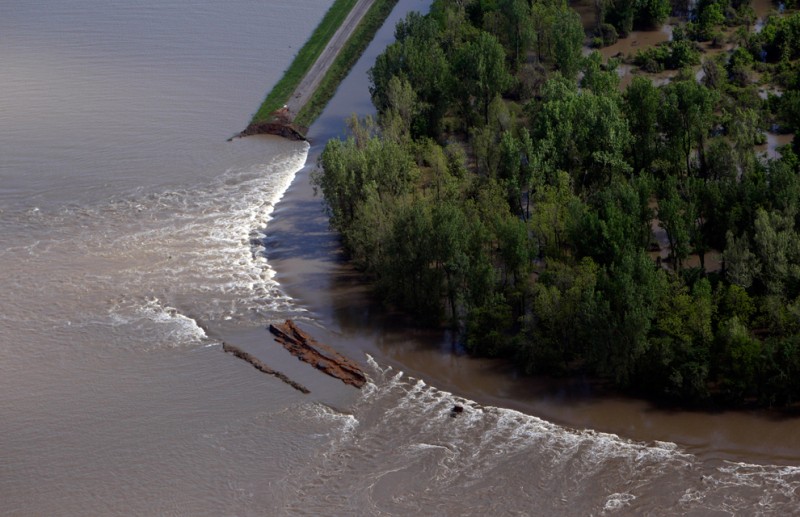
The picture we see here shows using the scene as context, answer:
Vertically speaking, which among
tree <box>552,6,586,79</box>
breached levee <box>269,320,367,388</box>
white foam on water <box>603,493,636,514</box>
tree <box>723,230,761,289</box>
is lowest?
white foam on water <box>603,493,636,514</box>

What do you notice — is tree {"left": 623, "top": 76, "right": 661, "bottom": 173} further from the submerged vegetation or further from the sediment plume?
the sediment plume

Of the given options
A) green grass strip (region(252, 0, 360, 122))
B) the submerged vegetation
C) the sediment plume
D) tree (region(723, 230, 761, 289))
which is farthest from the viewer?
green grass strip (region(252, 0, 360, 122))

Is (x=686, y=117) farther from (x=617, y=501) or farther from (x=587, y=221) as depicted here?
(x=617, y=501)

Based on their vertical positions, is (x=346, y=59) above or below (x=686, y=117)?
above

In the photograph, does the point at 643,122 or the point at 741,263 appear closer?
the point at 741,263

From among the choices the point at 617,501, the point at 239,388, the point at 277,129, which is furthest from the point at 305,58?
the point at 617,501

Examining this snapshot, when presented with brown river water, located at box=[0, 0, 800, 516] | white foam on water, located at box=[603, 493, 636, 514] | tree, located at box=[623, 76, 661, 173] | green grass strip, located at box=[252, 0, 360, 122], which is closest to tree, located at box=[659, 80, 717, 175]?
tree, located at box=[623, 76, 661, 173]

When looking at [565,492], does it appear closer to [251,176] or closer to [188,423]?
[188,423]
